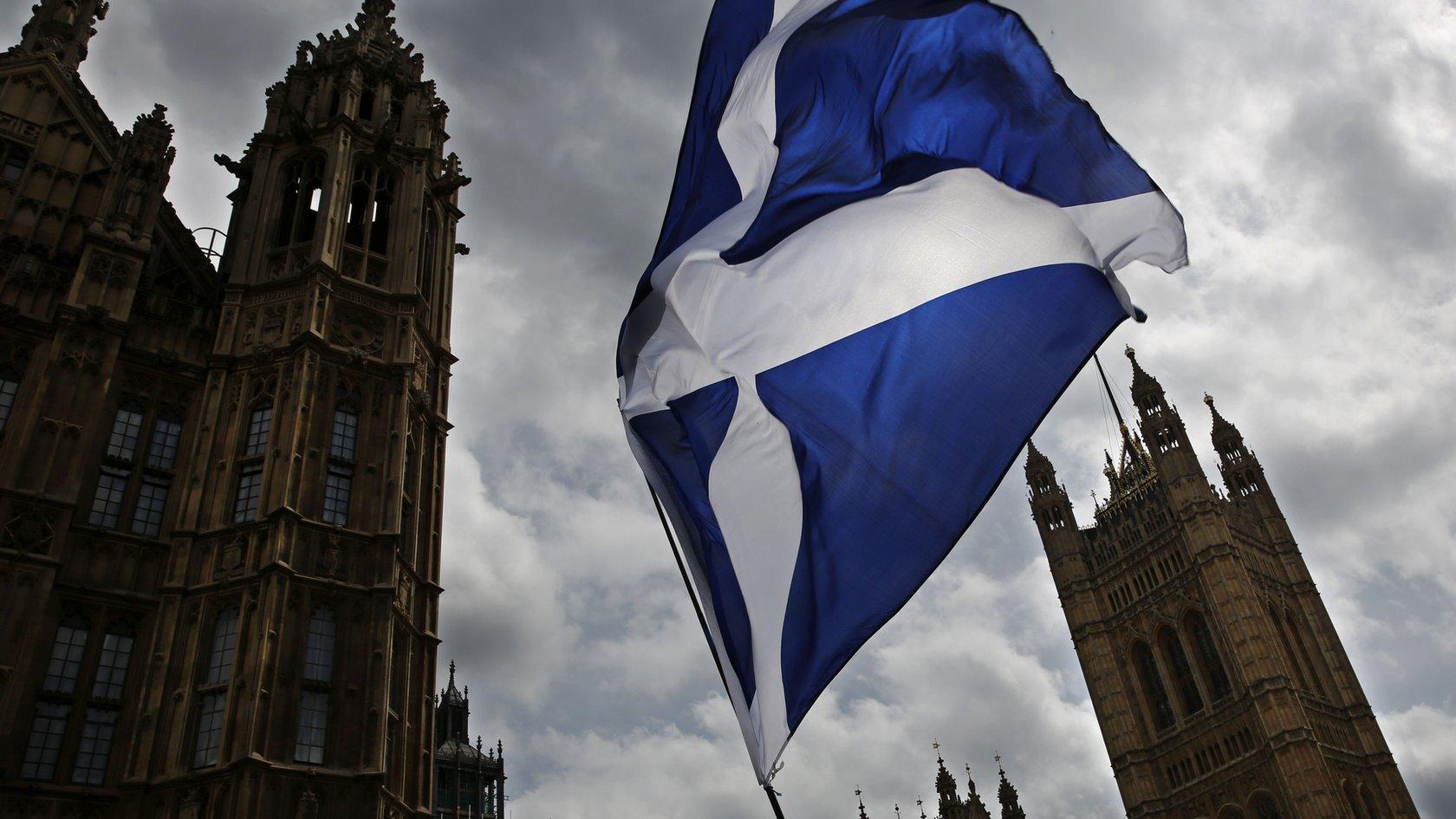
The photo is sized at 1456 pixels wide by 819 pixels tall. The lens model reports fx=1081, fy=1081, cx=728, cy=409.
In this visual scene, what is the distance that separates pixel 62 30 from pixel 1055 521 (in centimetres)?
8902

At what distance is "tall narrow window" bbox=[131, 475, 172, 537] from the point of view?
18031 mm

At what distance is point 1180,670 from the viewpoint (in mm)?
85188

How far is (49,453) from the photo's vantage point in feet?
56.9

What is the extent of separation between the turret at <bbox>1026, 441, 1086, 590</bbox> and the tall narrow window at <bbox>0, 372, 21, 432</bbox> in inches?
3487

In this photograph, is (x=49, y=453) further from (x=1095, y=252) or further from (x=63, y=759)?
(x=1095, y=252)

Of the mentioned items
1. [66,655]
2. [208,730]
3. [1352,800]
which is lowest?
[208,730]

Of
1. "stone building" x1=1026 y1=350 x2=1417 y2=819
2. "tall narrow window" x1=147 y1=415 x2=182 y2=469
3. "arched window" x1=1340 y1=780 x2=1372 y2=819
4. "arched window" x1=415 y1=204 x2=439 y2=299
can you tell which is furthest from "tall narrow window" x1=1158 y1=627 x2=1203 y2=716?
"tall narrow window" x1=147 y1=415 x2=182 y2=469

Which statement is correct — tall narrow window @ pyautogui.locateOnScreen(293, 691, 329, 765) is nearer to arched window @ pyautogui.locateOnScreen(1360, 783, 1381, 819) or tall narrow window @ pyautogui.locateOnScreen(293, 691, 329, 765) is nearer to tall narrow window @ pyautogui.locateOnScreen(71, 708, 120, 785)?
tall narrow window @ pyautogui.locateOnScreen(71, 708, 120, 785)

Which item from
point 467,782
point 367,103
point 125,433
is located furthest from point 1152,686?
point 125,433

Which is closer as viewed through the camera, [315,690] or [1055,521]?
[315,690]

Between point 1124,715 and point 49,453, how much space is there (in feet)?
278

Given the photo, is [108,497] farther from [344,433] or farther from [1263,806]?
[1263,806]

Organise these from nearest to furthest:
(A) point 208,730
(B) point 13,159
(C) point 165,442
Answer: (A) point 208,730 → (C) point 165,442 → (B) point 13,159

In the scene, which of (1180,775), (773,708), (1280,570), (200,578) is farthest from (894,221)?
(1280,570)
